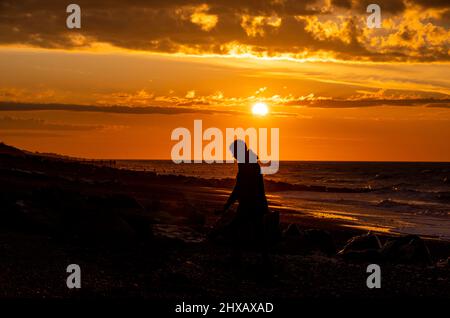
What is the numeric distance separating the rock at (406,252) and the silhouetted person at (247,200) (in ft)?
13.3

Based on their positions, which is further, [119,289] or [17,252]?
[17,252]

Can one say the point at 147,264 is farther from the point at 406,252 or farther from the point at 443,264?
the point at 443,264

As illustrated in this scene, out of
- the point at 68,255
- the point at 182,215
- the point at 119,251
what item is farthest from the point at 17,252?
the point at 182,215

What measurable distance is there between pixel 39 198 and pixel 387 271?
29.3ft

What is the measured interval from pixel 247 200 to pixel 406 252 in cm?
497

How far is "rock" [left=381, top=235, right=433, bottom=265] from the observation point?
49.8ft

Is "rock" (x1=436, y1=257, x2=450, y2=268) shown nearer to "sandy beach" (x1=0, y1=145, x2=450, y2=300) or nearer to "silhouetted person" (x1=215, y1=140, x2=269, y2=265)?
"sandy beach" (x1=0, y1=145, x2=450, y2=300)

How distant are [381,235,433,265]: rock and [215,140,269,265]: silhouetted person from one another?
406cm

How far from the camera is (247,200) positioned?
13.0 meters

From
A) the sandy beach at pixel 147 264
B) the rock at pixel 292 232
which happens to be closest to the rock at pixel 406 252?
the sandy beach at pixel 147 264

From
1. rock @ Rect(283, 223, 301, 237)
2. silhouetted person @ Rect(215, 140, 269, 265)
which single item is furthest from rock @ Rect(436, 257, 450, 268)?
silhouetted person @ Rect(215, 140, 269, 265)
